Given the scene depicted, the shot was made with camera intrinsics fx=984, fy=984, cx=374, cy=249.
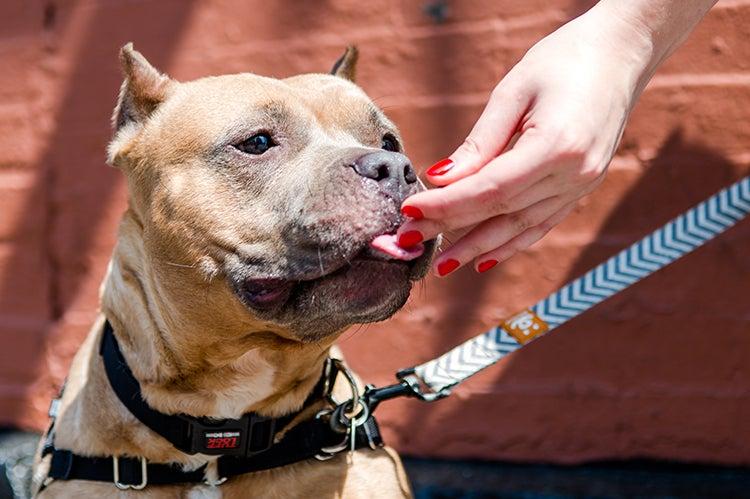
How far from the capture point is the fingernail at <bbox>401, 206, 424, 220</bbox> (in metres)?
2.27

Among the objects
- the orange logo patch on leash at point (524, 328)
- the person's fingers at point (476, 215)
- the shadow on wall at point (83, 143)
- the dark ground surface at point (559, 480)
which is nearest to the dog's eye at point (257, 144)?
the person's fingers at point (476, 215)

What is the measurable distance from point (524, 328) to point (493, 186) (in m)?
0.94

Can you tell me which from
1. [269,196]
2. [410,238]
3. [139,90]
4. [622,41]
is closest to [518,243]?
[410,238]

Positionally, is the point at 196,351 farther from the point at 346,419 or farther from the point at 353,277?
the point at 353,277

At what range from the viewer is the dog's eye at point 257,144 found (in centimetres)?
285

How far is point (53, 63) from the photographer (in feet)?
15.5

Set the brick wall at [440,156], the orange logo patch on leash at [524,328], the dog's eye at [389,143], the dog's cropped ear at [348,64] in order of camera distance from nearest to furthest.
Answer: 1. the orange logo patch on leash at [524,328]
2. the dog's eye at [389,143]
3. the dog's cropped ear at [348,64]
4. the brick wall at [440,156]

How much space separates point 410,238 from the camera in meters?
2.39

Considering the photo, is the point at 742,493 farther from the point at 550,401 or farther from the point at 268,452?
the point at 268,452

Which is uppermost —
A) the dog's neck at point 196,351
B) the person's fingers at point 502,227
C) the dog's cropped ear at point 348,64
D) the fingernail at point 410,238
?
the dog's cropped ear at point 348,64

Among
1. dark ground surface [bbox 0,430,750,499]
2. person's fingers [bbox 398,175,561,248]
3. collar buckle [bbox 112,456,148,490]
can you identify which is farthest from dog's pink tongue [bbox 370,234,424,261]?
dark ground surface [bbox 0,430,750,499]

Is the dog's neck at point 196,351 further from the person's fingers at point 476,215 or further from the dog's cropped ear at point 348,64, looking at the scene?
the dog's cropped ear at point 348,64

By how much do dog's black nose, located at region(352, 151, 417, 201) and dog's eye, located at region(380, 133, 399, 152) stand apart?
1.96ft

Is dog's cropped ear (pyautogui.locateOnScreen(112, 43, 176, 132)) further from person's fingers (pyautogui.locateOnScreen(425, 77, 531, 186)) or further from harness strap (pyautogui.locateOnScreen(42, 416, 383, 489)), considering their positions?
person's fingers (pyautogui.locateOnScreen(425, 77, 531, 186))
